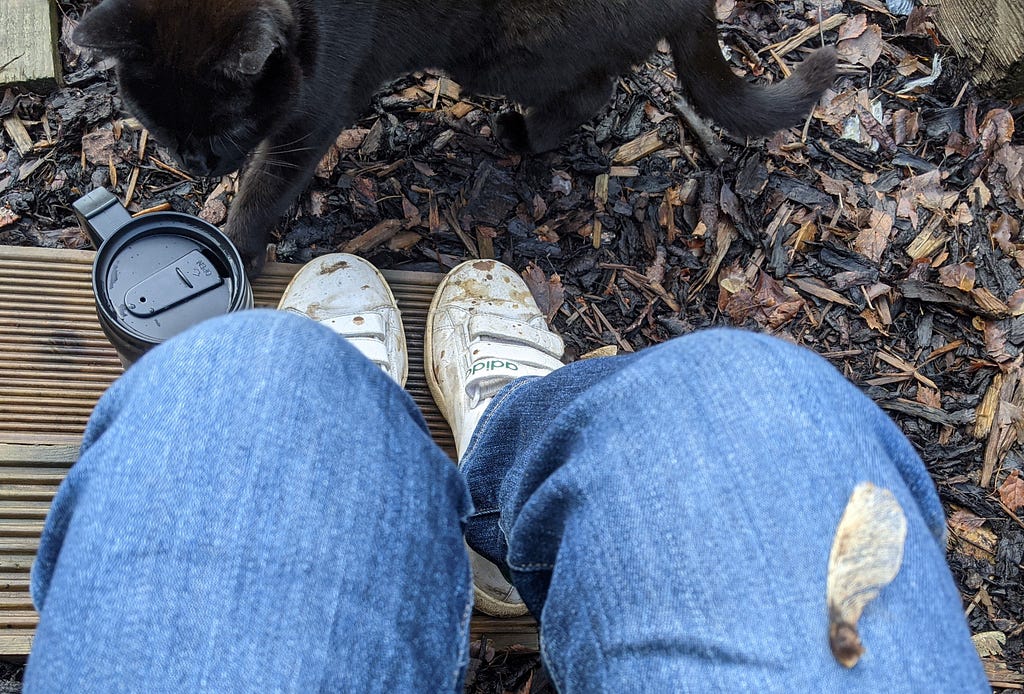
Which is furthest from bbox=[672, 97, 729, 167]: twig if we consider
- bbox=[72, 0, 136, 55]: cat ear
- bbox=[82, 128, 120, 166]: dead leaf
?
bbox=[82, 128, 120, 166]: dead leaf

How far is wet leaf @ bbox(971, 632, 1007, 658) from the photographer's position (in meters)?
1.68

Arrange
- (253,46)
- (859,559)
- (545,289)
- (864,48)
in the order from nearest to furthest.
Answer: (859,559) < (253,46) < (545,289) < (864,48)

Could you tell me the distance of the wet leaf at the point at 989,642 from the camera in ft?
5.51

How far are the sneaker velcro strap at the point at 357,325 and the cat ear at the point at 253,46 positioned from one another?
567mm

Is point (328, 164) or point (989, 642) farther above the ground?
point (328, 164)

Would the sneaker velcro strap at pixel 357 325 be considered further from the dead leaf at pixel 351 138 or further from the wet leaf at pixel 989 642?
the wet leaf at pixel 989 642

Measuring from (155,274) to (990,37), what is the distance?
7.59 ft

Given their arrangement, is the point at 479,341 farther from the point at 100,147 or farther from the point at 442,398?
the point at 100,147

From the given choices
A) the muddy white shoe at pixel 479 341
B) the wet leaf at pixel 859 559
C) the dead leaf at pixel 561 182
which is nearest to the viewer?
the wet leaf at pixel 859 559

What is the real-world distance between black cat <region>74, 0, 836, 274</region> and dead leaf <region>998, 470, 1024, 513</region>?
1044 millimetres

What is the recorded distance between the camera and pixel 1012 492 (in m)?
1.81

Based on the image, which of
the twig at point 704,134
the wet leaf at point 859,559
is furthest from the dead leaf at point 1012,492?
the wet leaf at point 859,559

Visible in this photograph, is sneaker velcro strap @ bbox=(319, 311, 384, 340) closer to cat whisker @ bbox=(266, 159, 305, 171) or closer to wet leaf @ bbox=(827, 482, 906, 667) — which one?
cat whisker @ bbox=(266, 159, 305, 171)

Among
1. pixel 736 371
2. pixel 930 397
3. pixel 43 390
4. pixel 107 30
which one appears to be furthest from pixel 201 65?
pixel 930 397
